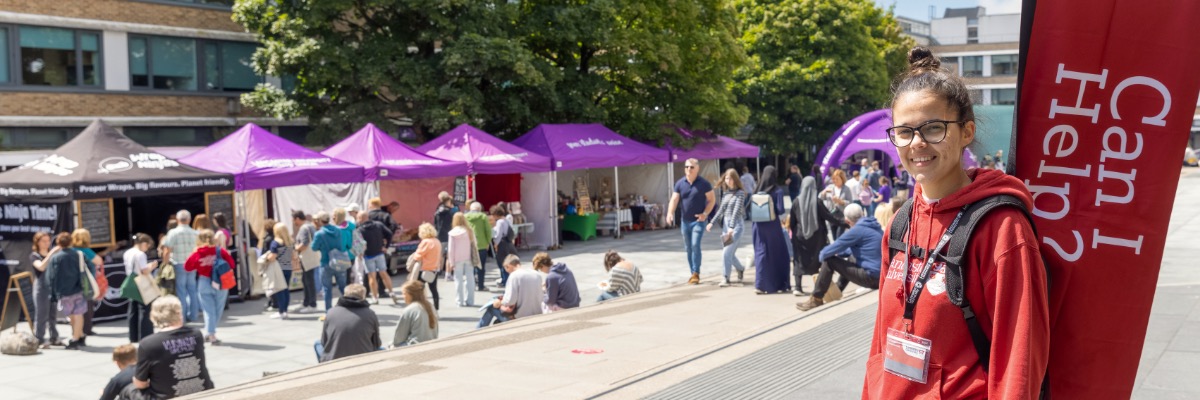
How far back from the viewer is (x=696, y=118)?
94.6ft

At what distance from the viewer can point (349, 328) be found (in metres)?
9.52

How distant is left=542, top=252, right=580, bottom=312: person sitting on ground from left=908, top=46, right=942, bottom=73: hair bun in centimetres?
916

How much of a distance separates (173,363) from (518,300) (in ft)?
14.7

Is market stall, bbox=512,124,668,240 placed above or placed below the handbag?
above

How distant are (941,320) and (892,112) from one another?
618 millimetres

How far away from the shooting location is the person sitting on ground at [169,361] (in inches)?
304

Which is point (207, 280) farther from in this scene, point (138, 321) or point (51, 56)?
point (51, 56)

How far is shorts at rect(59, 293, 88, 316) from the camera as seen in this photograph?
12.4 m

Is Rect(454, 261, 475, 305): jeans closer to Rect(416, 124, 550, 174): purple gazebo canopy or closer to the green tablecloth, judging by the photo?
Rect(416, 124, 550, 174): purple gazebo canopy

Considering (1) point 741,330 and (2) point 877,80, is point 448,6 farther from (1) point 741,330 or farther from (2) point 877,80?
(2) point 877,80

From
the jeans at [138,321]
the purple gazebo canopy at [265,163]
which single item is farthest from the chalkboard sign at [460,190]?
the jeans at [138,321]

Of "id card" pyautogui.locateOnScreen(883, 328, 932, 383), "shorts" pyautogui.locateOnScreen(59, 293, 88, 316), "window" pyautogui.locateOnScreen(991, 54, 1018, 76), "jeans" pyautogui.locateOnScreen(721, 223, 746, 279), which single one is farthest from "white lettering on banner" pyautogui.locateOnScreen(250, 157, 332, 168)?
"window" pyautogui.locateOnScreen(991, 54, 1018, 76)

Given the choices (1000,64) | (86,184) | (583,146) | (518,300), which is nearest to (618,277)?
(518,300)

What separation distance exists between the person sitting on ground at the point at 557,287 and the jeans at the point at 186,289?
Result: 4.71 m
